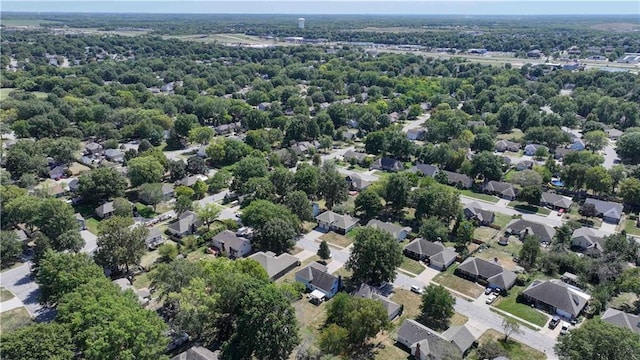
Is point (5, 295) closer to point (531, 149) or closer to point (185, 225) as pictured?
point (185, 225)

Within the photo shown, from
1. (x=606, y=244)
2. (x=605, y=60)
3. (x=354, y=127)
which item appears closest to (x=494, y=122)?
(x=354, y=127)

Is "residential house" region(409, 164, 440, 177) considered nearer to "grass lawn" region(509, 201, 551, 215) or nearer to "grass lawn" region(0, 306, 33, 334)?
"grass lawn" region(509, 201, 551, 215)

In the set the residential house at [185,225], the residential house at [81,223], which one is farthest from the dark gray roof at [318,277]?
the residential house at [81,223]

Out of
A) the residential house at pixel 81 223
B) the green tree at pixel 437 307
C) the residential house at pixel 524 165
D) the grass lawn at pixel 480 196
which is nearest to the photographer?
the green tree at pixel 437 307

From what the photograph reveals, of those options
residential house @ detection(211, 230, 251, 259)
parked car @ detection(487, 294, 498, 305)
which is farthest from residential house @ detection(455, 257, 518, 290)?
residential house @ detection(211, 230, 251, 259)

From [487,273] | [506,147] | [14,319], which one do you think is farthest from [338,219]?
[506,147]

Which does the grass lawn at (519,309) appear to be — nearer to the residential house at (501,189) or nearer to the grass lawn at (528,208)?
the grass lawn at (528,208)

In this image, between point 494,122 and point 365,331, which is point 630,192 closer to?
point 494,122
